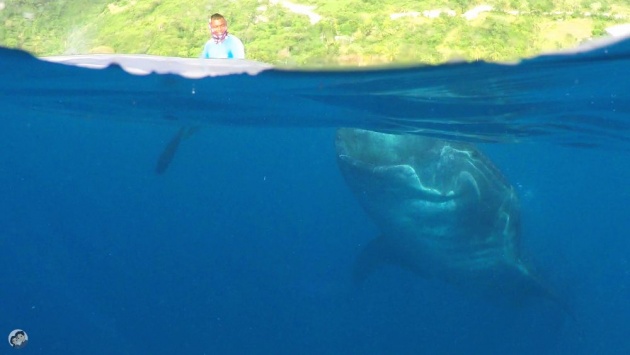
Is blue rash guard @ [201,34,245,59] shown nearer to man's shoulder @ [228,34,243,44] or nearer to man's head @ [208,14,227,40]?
man's shoulder @ [228,34,243,44]

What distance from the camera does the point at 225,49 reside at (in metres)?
9.72

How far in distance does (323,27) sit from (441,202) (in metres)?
5.62

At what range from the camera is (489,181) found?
12789mm

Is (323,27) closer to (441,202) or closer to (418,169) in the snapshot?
(418,169)

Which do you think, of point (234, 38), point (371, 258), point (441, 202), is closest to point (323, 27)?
point (234, 38)

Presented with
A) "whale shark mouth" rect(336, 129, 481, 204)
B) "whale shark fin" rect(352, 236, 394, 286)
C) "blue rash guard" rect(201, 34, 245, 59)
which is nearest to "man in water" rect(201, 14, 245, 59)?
"blue rash guard" rect(201, 34, 245, 59)

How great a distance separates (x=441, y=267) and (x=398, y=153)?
3.06 m

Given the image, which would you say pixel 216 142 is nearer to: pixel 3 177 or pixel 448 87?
pixel 3 177

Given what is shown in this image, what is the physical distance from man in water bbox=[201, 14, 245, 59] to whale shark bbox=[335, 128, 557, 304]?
3.98m

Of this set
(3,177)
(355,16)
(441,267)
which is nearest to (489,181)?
Answer: (441,267)

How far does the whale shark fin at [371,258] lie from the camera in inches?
571

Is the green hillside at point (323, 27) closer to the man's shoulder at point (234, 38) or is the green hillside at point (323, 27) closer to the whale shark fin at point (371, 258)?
the man's shoulder at point (234, 38)

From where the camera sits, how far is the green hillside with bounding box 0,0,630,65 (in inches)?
351

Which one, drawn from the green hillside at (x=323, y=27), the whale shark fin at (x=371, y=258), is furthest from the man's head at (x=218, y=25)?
the whale shark fin at (x=371, y=258)
